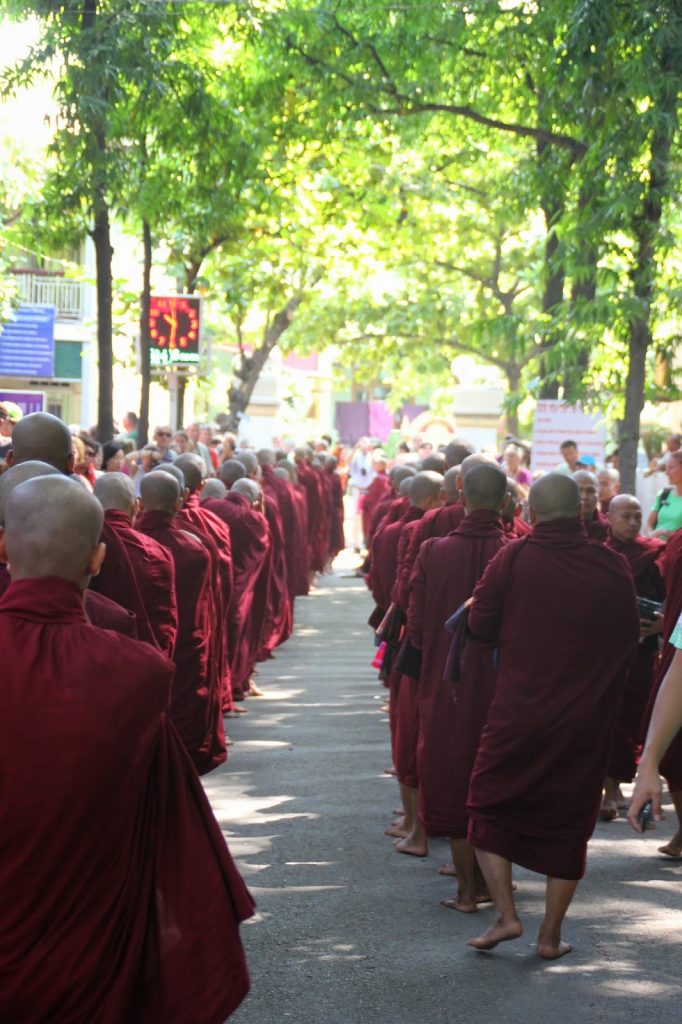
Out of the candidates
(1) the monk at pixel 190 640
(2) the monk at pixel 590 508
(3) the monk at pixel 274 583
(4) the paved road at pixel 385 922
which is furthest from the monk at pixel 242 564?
(2) the monk at pixel 590 508

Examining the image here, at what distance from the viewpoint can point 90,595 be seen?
4.89m

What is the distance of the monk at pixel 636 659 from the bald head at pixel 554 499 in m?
2.63

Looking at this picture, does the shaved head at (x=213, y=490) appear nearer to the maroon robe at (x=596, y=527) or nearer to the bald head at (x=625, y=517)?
the maroon robe at (x=596, y=527)

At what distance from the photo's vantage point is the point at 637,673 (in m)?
9.62

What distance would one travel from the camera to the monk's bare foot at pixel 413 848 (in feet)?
27.5

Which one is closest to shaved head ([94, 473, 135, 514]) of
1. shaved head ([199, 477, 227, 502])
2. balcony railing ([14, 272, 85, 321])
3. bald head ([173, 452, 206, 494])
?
bald head ([173, 452, 206, 494])

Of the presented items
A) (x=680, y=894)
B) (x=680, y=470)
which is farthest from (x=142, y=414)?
(x=680, y=894)

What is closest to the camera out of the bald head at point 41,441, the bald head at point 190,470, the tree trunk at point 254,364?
the bald head at point 41,441

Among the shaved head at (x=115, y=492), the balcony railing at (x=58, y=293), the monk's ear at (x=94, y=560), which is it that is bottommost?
the shaved head at (x=115, y=492)

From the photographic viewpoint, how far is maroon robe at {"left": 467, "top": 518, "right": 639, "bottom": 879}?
660 centimetres

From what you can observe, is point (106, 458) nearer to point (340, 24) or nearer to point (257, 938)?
point (257, 938)

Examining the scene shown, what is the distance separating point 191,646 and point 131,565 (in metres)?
2.64

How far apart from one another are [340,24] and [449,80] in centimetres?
176

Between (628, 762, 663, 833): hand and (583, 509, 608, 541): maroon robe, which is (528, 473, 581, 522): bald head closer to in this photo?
(628, 762, 663, 833): hand
